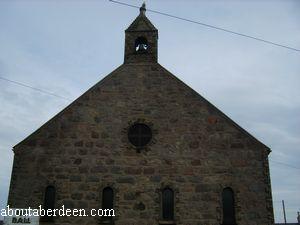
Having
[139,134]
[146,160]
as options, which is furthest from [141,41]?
[146,160]

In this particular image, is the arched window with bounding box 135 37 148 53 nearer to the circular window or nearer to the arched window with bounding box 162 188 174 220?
the circular window

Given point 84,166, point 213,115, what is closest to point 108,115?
point 84,166

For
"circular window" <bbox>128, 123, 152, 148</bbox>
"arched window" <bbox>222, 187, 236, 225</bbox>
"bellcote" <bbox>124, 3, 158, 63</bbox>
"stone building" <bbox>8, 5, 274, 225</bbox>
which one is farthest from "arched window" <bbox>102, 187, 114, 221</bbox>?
"bellcote" <bbox>124, 3, 158, 63</bbox>

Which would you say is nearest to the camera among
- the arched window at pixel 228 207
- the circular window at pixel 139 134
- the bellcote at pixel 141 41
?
the arched window at pixel 228 207

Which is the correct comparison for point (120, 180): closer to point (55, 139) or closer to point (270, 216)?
point (55, 139)

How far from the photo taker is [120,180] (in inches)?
626

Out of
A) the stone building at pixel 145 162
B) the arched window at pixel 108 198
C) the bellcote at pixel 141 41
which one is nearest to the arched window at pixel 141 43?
the bellcote at pixel 141 41

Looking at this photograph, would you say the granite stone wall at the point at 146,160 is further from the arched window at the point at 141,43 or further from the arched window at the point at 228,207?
the arched window at the point at 141,43

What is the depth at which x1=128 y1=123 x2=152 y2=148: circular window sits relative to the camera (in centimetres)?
1653

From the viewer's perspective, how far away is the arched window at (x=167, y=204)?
50.5 feet

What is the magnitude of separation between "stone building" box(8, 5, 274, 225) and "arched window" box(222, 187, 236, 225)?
0.04m

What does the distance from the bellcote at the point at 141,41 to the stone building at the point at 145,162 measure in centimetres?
169

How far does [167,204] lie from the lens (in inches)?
613

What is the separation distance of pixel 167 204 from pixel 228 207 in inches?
97.9
